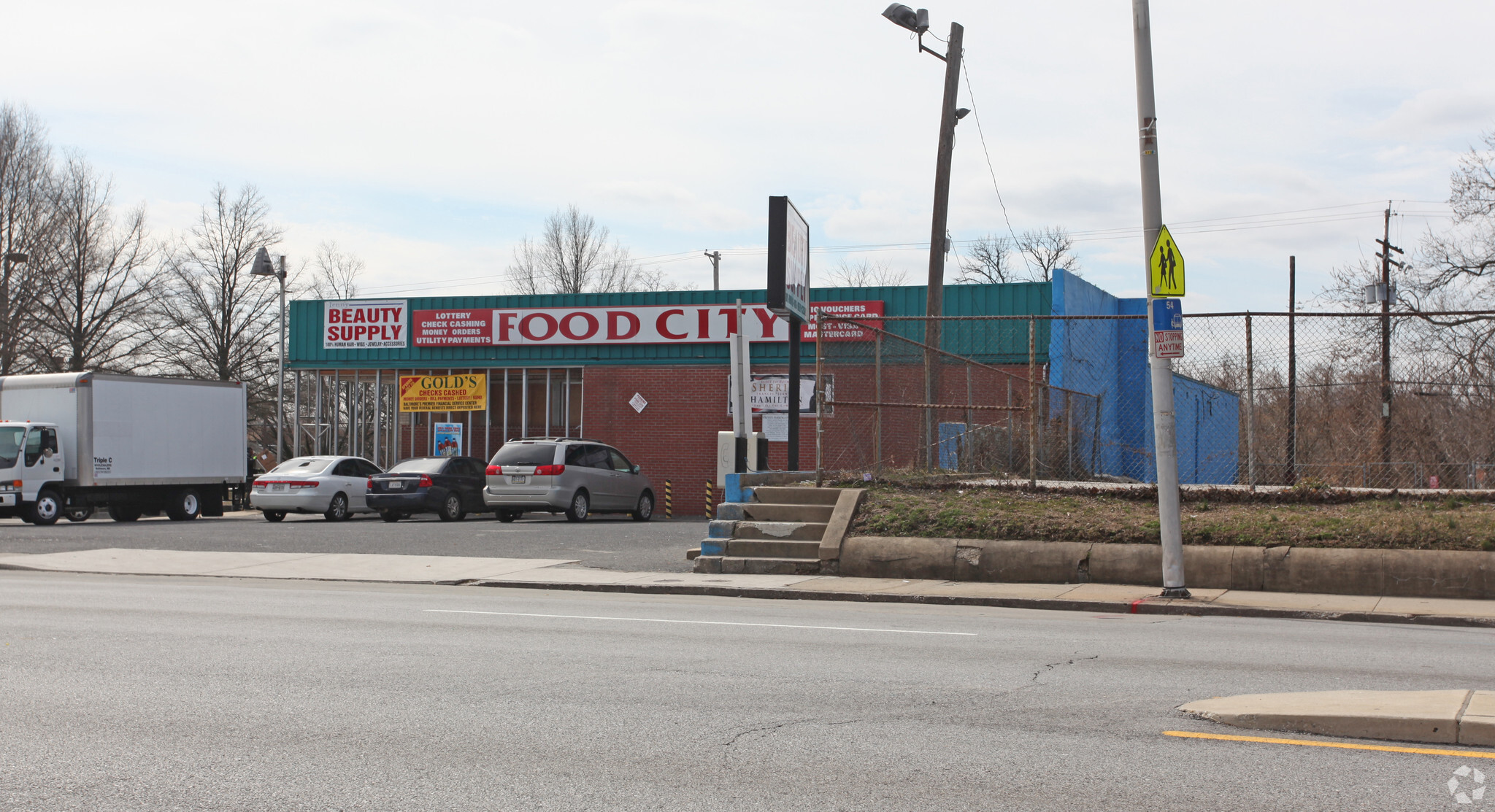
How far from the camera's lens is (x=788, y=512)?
15391 millimetres

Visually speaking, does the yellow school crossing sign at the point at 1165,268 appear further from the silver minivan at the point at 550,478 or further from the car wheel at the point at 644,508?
the car wheel at the point at 644,508

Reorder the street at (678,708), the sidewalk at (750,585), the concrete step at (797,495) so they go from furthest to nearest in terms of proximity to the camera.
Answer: the concrete step at (797,495) → the sidewalk at (750,585) → the street at (678,708)

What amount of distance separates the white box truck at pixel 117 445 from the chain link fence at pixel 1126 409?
47.6 feet

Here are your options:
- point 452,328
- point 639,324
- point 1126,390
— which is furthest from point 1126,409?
point 452,328

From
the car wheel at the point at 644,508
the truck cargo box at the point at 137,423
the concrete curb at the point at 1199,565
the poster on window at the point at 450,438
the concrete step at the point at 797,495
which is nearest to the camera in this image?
the concrete curb at the point at 1199,565

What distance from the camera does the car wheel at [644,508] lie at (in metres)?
26.1

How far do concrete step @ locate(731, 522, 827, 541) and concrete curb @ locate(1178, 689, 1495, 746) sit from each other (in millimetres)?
8364

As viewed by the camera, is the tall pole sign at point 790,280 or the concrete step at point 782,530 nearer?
the concrete step at point 782,530

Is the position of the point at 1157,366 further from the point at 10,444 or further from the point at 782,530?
the point at 10,444

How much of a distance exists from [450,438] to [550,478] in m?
11.8

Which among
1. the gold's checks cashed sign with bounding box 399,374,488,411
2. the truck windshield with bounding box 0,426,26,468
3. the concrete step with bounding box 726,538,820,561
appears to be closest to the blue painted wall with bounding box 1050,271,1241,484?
the concrete step with bounding box 726,538,820,561

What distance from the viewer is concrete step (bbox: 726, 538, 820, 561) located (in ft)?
48.2

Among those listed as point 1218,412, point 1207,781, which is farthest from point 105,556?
point 1218,412

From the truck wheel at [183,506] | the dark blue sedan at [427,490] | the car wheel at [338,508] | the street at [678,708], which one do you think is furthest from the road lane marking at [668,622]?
the truck wheel at [183,506]
